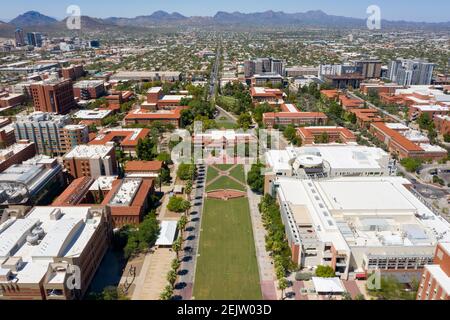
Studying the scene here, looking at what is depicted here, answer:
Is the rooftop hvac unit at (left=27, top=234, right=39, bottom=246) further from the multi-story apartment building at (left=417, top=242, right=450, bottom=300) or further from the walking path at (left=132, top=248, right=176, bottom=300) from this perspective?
the multi-story apartment building at (left=417, top=242, right=450, bottom=300)

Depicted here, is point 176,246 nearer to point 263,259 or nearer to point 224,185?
point 263,259

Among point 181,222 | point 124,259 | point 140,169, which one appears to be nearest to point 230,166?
point 140,169

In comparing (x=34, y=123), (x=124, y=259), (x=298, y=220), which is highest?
(x=34, y=123)

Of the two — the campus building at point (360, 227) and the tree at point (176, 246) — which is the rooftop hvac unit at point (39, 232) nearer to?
the tree at point (176, 246)

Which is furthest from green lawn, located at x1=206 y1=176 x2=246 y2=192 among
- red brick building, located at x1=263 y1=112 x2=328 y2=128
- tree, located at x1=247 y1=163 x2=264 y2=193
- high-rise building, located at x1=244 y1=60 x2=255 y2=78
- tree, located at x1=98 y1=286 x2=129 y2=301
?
high-rise building, located at x1=244 y1=60 x2=255 y2=78

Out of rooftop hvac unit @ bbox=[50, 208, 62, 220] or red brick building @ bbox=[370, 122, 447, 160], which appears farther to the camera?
red brick building @ bbox=[370, 122, 447, 160]

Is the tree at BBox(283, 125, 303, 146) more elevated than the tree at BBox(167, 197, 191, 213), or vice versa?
the tree at BBox(283, 125, 303, 146)

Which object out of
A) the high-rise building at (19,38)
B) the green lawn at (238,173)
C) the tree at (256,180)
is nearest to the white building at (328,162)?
the tree at (256,180)

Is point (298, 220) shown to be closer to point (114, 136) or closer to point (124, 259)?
point (124, 259)
